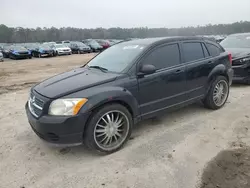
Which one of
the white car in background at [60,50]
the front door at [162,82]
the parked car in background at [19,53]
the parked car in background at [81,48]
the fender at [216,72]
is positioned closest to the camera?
the front door at [162,82]

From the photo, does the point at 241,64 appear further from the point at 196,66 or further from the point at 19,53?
the point at 19,53

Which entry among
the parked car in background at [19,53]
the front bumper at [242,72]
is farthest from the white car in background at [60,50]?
the front bumper at [242,72]

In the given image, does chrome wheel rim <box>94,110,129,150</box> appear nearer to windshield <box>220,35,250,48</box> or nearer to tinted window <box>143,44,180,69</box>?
tinted window <box>143,44,180,69</box>

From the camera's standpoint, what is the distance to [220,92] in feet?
16.3

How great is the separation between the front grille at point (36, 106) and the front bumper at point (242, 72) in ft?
19.1

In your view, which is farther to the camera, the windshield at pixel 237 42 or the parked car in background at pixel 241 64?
the windshield at pixel 237 42

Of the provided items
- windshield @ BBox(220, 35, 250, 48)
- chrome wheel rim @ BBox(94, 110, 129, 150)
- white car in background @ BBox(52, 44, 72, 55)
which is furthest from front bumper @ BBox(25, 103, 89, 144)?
white car in background @ BBox(52, 44, 72, 55)

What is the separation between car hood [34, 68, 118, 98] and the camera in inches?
125

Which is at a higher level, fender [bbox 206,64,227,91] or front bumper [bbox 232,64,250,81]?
fender [bbox 206,64,227,91]

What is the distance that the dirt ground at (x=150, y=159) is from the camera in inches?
107

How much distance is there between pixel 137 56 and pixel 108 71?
A: 0.53 meters

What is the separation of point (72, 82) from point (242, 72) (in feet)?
17.8

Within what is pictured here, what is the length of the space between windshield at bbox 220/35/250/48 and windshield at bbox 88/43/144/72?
5130mm

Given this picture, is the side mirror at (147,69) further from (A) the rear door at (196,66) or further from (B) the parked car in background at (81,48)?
(B) the parked car in background at (81,48)
